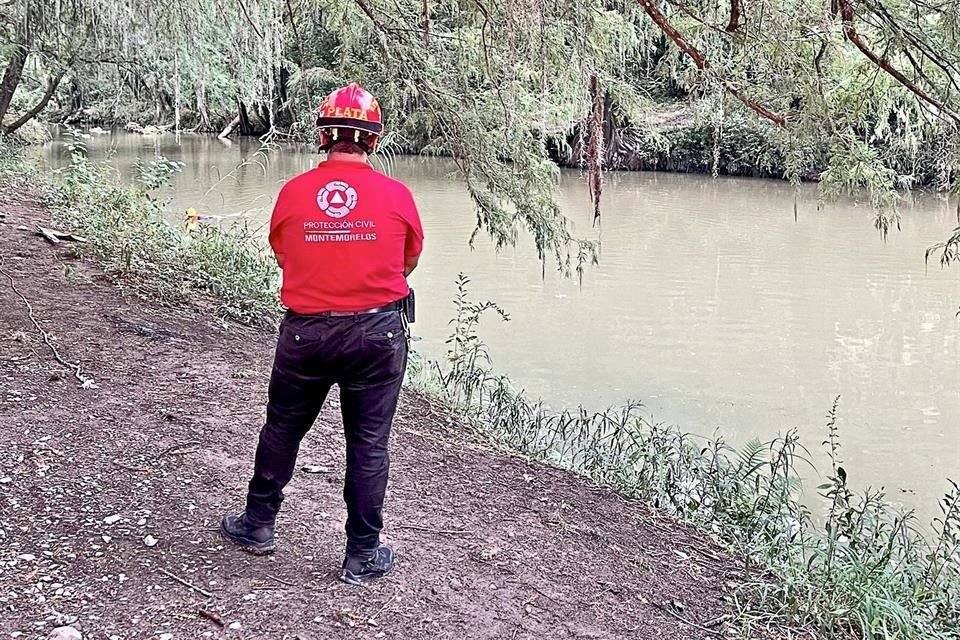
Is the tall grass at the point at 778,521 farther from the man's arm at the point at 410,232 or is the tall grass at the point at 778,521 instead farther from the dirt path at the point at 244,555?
the man's arm at the point at 410,232

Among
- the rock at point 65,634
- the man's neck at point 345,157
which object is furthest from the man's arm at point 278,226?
the rock at point 65,634

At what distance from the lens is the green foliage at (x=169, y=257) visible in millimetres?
7156

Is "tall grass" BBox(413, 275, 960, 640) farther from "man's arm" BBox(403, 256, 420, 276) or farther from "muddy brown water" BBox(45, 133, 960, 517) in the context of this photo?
"man's arm" BBox(403, 256, 420, 276)

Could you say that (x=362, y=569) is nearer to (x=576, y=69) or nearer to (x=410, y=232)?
(x=410, y=232)

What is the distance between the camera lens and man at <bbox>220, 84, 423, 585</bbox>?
2.67 metres

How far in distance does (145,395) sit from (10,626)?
90.6 inches

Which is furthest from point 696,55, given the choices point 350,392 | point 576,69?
point 350,392

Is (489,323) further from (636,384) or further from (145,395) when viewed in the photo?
(145,395)

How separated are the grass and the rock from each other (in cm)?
213

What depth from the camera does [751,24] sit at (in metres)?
4.26

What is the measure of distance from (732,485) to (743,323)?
5.29m

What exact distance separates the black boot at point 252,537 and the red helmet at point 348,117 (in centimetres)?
130

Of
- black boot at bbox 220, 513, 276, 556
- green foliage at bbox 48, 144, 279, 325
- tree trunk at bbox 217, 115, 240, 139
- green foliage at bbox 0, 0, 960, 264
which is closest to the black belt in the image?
→ black boot at bbox 220, 513, 276, 556

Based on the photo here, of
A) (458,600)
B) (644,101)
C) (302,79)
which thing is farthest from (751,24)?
(302,79)
